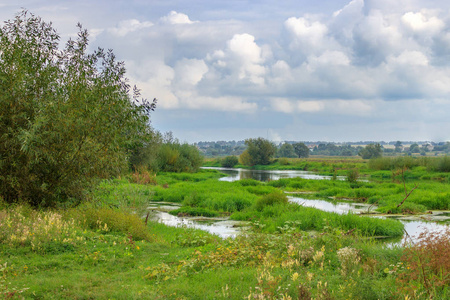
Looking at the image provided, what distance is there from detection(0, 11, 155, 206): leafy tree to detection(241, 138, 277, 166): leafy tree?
67902mm

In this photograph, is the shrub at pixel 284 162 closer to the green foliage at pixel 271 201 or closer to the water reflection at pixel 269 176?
the water reflection at pixel 269 176

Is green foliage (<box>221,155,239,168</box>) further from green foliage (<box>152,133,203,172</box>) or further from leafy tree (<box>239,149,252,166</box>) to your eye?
green foliage (<box>152,133,203,172</box>)

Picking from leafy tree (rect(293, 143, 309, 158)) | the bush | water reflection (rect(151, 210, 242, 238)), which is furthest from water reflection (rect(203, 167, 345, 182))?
leafy tree (rect(293, 143, 309, 158))

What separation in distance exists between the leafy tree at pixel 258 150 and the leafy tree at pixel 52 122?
6790 centimetres

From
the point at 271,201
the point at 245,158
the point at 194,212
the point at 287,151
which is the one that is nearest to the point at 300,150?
the point at 287,151

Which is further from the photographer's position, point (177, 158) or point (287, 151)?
point (287, 151)

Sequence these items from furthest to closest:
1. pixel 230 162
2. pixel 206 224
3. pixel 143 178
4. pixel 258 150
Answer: pixel 230 162
pixel 258 150
pixel 143 178
pixel 206 224

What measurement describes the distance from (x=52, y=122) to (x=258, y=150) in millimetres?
71146

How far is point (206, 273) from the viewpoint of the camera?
287 inches

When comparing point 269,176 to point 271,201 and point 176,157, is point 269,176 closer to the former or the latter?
point 176,157

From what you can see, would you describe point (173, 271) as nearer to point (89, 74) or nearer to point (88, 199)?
point (88, 199)

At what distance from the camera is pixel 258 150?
8200 centimetres

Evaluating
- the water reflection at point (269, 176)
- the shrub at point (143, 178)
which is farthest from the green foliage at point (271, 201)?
the water reflection at point (269, 176)

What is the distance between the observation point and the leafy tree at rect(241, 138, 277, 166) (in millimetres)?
81875
